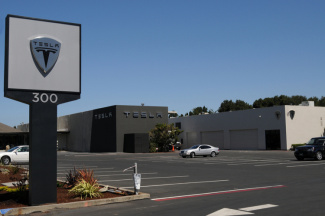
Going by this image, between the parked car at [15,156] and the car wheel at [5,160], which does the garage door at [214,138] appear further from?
the car wheel at [5,160]

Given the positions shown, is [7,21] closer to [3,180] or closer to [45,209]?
[45,209]

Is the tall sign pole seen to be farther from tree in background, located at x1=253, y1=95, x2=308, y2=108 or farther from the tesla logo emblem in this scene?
tree in background, located at x1=253, y1=95, x2=308, y2=108

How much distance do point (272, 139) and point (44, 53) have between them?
1734 inches

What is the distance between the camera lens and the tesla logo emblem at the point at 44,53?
1051 cm

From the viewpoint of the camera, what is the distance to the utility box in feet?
176

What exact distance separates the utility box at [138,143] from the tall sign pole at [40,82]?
42.8 meters

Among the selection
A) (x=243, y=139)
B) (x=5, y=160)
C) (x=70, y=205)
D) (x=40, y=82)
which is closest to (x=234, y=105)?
(x=243, y=139)

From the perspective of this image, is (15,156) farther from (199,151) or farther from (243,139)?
(243,139)

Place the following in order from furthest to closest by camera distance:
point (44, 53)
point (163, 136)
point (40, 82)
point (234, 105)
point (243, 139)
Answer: point (234, 105) < point (243, 139) < point (163, 136) < point (44, 53) < point (40, 82)

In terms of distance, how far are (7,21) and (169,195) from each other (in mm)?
7106

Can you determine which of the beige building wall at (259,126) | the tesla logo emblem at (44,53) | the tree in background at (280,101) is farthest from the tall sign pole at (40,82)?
the tree in background at (280,101)

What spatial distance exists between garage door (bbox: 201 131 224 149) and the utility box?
39.5ft

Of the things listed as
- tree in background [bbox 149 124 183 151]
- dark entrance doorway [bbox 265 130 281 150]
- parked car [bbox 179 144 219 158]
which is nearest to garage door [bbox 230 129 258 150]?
dark entrance doorway [bbox 265 130 281 150]

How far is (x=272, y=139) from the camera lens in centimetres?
5022
